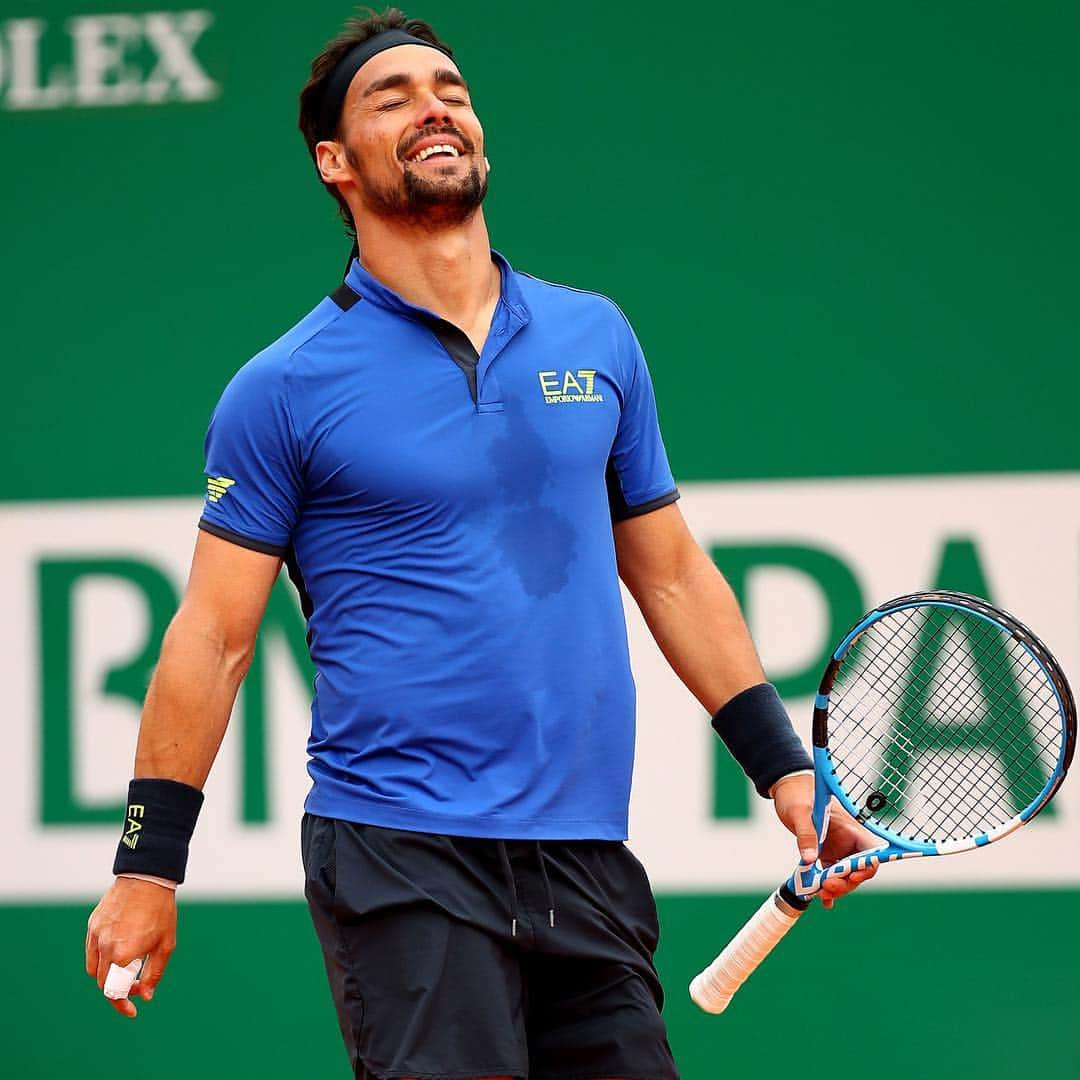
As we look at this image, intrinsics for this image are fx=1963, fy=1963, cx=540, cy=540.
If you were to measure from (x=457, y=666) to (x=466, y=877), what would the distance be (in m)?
0.25

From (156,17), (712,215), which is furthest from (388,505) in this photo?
(156,17)

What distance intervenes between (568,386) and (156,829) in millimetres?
748

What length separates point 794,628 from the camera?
13.0 feet

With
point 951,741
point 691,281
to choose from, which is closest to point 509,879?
point 951,741

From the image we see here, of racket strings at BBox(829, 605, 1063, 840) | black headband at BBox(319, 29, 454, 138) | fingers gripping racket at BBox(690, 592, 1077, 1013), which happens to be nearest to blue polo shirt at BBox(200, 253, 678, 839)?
black headband at BBox(319, 29, 454, 138)

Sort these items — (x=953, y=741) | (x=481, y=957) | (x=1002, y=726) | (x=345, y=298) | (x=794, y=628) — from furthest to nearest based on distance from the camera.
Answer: (x=794, y=628) < (x=1002, y=726) < (x=953, y=741) < (x=345, y=298) < (x=481, y=957)

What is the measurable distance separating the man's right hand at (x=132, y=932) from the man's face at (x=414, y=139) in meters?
0.92

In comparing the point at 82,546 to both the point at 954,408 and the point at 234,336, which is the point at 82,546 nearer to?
the point at 234,336

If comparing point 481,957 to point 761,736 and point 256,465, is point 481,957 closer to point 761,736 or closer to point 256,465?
point 761,736

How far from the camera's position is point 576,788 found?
2.39 metres

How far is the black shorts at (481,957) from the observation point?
2.28 meters

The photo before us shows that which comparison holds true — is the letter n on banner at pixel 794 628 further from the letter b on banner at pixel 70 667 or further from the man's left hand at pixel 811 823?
the man's left hand at pixel 811 823

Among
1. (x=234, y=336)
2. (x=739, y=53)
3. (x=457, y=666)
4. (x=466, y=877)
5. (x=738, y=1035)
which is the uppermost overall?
(x=739, y=53)

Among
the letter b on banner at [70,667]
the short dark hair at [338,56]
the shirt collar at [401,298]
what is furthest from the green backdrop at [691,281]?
the shirt collar at [401,298]
